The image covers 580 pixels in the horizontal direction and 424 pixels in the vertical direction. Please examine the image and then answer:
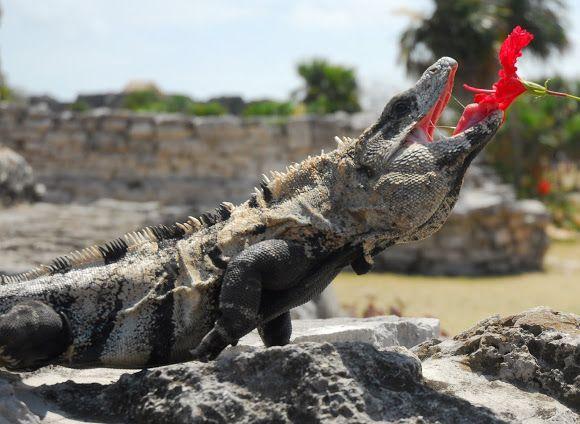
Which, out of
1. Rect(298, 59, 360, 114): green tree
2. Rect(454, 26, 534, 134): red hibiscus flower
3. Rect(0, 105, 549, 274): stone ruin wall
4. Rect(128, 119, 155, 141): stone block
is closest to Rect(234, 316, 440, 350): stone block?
Rect(454, 26, 534, 134): red hibiscus flower

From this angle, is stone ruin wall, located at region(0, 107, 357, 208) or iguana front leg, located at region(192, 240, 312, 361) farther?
stone ruin wall, located at region(0, 107, 357, 208)

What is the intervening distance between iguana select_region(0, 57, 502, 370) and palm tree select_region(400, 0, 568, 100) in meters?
21.5

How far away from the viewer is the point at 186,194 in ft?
69.4

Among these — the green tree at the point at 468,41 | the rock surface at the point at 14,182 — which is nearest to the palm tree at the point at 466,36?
the green tree at the point at 468,41

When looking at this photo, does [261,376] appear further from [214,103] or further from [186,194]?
[214,103]

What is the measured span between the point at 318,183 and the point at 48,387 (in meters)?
1.68

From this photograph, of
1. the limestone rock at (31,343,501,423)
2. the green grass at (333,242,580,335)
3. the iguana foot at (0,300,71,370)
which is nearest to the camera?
the limestone rock at (31,343,501,423)

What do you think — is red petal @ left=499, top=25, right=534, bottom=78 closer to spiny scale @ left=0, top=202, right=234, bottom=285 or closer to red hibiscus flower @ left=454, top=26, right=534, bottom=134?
red hibiscus flower @ left=454, top=26, right=534, bottom=134

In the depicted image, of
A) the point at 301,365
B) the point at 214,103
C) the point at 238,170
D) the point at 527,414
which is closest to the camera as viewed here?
the point at 301,365

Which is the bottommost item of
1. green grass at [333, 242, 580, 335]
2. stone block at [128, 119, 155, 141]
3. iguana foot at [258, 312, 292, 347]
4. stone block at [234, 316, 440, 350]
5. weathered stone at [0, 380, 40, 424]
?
green grass at [333, 242, 580, 335]

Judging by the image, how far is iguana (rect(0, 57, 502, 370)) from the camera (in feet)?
13.5

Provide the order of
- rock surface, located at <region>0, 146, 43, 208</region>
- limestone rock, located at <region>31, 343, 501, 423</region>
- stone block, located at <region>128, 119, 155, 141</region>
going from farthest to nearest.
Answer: stone block, located at <region>128, 119, 155, 141</region> → rock surface, located at <region>0, 146, 43, 208</region> → limestone rock, located at <region>31, 343, 501, 423</region>

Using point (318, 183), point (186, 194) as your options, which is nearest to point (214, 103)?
point (186, 194)

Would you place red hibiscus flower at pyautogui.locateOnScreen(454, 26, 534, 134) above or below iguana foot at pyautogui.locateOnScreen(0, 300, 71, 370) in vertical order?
above
